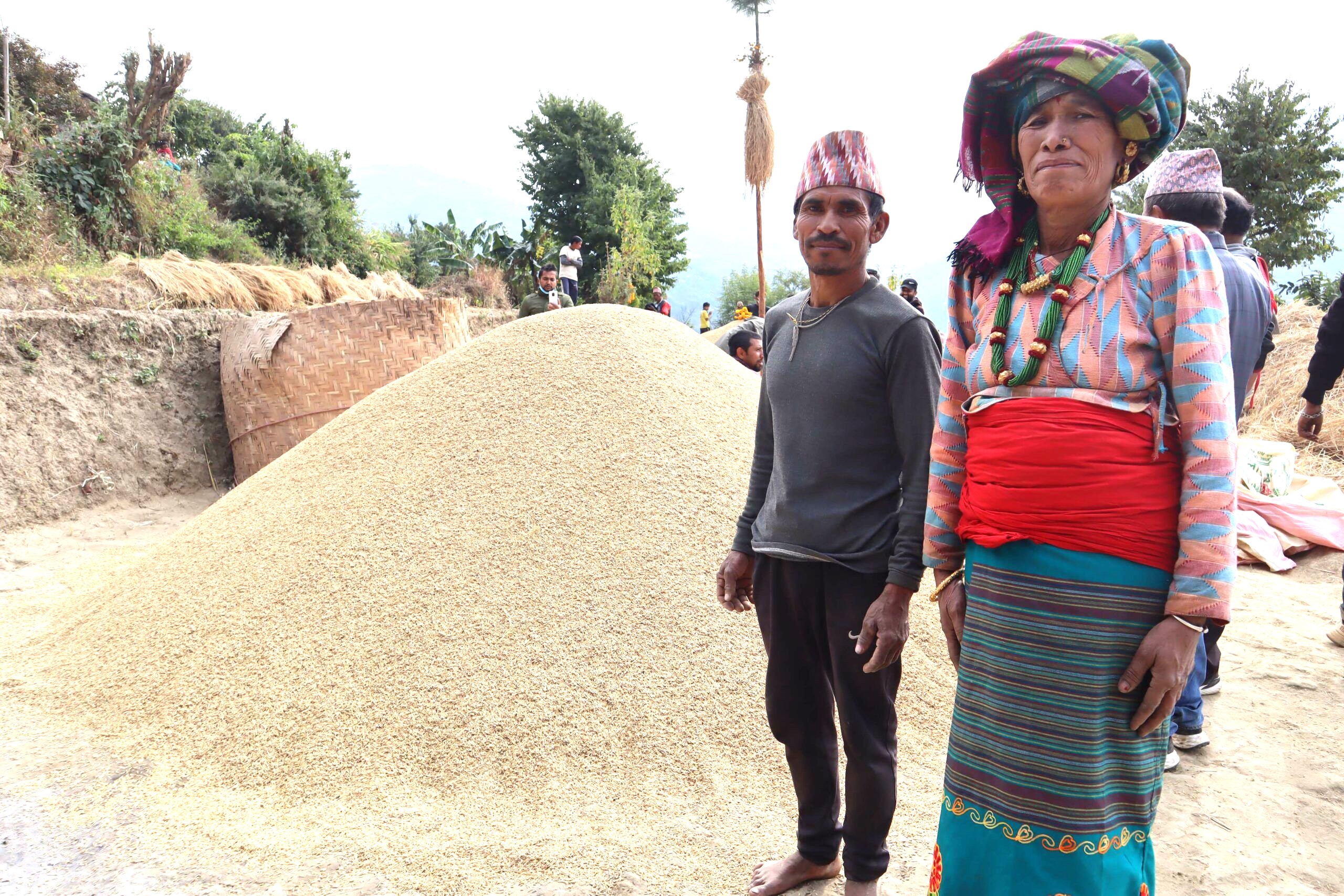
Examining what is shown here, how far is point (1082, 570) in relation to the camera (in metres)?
0.98

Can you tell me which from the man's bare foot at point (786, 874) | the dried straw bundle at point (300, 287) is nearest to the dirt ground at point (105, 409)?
the dried straw bundle at point (300, 287)

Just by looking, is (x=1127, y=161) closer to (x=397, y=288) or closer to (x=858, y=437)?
(x=858, y=437)

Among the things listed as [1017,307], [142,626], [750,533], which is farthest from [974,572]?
[142,626]

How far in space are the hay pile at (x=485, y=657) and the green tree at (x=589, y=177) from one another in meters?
17.4

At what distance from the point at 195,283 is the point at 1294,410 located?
7.88 m

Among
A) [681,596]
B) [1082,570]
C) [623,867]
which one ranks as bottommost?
[623,867]

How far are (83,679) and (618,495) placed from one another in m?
1.67

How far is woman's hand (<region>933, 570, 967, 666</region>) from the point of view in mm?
1164

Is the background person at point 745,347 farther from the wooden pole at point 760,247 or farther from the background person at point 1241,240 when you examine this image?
the wooden pole at point 760,247

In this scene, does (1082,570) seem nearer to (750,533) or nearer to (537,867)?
(750,533)

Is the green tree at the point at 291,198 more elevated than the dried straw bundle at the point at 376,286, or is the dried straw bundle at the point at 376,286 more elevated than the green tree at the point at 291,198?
the green tree at the point at 291,198

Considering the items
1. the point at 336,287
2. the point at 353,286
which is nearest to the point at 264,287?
the point at 336,287

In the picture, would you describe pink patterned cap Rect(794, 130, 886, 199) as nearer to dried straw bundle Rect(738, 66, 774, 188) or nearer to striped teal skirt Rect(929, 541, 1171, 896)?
striped teal skirt Rect(929, 541, 1171, 896)

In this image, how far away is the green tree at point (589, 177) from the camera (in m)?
19.9
